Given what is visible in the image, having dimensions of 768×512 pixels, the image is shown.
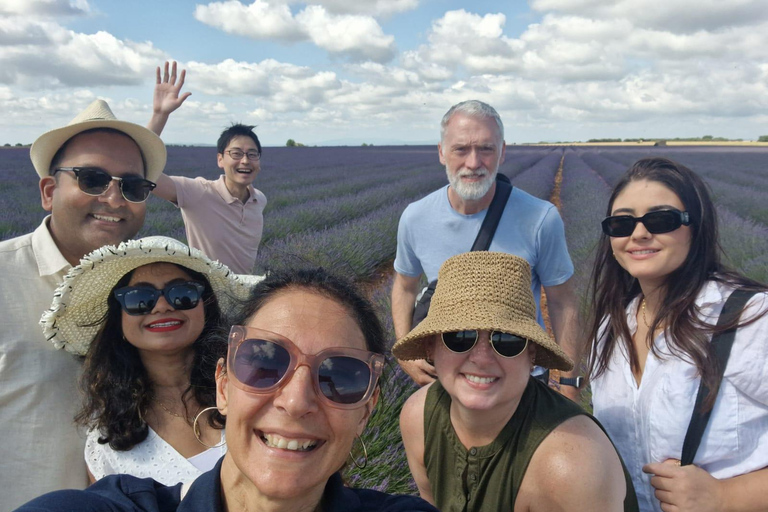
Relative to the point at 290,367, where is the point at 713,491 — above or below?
below

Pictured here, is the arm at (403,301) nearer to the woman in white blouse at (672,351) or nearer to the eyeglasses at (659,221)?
the woman in white blouse at (672,351)

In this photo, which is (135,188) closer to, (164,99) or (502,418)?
(164,99)

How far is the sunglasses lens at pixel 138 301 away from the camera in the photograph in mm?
1629

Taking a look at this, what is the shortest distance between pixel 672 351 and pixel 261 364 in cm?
128

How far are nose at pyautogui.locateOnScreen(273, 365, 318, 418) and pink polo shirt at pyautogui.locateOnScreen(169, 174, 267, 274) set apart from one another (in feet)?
8.86

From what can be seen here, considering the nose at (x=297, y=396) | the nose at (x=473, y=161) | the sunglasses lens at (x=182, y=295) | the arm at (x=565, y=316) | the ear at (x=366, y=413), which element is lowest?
the arm at (x=565, y=316)

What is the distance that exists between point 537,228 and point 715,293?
0.93m

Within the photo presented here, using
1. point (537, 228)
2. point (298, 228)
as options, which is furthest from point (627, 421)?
point (298, 228)

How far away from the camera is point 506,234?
2527 millimetres

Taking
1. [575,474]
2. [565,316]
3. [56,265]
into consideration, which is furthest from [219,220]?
[575,474]

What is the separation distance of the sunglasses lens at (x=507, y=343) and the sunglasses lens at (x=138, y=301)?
103 centimetres

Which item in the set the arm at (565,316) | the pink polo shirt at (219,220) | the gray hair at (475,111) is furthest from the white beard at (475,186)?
the pink polo shirt at (219,220)

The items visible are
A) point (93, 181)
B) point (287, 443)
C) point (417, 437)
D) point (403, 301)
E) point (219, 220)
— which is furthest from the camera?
point (219, 220)

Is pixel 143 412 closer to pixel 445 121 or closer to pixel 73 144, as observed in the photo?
pixel 73 144
